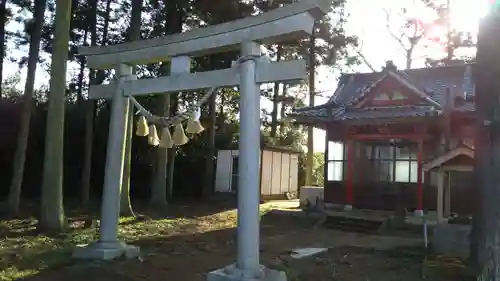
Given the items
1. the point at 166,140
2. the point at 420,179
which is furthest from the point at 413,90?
the point at 166,140

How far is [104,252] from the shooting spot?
7250 mm

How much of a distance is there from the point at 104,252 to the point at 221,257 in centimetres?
212

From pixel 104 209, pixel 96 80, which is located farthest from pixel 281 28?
pixel 96 80

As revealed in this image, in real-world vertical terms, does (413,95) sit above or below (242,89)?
above

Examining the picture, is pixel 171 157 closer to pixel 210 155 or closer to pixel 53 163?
pixel 210 155

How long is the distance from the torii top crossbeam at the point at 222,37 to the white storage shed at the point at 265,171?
1540 cm

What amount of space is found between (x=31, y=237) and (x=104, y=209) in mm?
3110

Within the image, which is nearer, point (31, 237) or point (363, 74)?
point (31, 237)

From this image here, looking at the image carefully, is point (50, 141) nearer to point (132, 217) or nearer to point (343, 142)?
point (132, 217)

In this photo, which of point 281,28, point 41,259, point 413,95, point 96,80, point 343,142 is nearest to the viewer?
point 281,28

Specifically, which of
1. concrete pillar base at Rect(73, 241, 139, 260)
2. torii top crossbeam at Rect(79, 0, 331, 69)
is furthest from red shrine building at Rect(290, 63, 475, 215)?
concrete pillar base at Rect(73, 241, 139, 260)

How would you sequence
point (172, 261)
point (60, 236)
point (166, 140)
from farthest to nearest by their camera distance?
point (60, 236)
point (172, 261)
point (166, 140)

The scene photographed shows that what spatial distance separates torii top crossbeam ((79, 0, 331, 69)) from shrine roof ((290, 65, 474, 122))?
30.2ft

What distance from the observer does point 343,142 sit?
54.6 ft
